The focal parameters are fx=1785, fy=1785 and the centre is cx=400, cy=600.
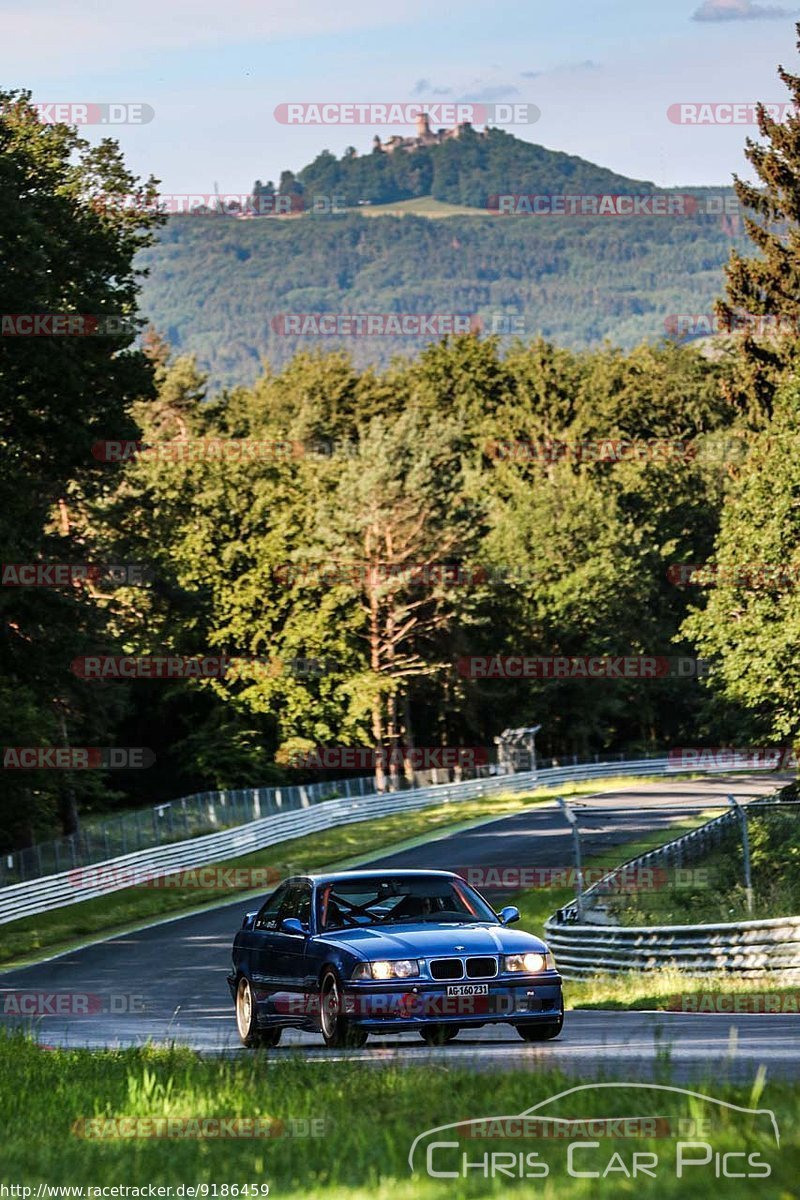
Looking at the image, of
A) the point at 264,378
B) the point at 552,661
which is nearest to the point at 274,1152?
the point at 552,661

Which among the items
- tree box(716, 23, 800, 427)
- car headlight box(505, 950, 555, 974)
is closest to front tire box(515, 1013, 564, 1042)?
car headlight box(505, 950, 555, 974)

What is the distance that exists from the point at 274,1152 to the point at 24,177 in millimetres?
33612

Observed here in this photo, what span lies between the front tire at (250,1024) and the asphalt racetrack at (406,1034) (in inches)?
8.4

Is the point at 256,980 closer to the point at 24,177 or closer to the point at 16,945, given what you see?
the point at 16,945

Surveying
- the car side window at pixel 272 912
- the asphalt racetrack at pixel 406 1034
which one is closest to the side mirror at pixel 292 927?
the car side window at pixel 272 912

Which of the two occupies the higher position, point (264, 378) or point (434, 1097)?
point (264, 378)

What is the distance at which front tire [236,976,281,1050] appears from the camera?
15227mm

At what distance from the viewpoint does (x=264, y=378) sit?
121688 mm

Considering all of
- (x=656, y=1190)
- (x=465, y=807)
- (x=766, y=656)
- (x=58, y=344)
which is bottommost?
(x=465, y=807)

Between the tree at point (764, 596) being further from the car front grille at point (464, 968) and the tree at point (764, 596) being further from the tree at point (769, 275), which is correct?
the car front grille at point (464, 968)

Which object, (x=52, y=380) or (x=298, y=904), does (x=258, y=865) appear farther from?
(x=298, y=904)

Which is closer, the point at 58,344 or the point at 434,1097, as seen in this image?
the point at 434,1097

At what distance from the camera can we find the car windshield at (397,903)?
1441cm

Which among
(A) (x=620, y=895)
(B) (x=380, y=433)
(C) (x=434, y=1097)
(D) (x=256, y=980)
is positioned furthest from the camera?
(B) (x=380, y=433)
